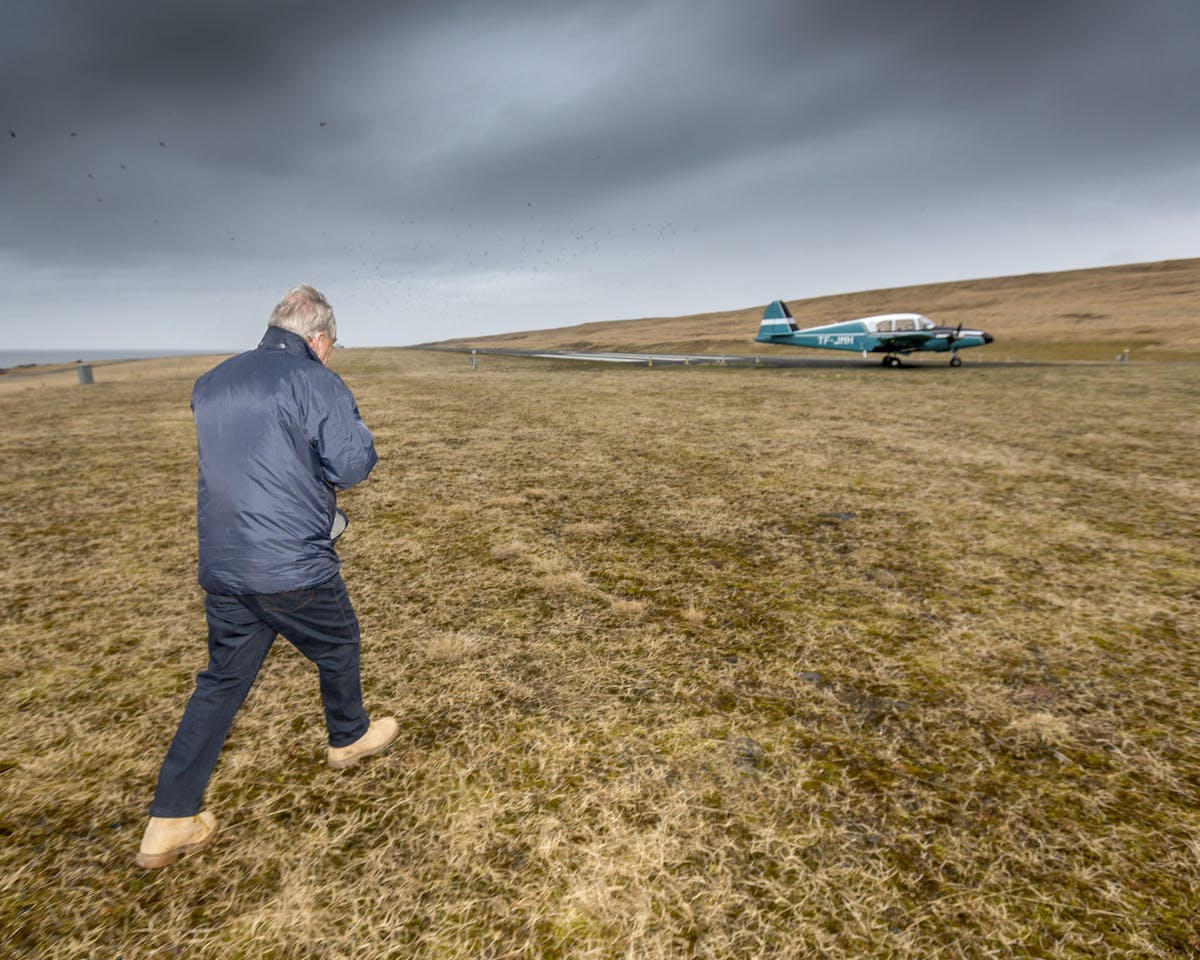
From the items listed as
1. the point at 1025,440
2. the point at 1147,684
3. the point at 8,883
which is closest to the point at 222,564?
the point at 8,883

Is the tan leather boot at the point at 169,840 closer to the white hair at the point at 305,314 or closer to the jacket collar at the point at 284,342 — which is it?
the jacket collar at the point at 284,342

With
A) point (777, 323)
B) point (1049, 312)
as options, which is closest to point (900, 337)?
point (777, 323)

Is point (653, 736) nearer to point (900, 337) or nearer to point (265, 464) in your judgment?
point (265, 464)

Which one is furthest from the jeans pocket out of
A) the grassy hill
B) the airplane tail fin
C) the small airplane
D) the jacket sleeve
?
the grassy hill

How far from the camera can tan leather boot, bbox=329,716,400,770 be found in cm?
324

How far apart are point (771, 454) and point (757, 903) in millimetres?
9396

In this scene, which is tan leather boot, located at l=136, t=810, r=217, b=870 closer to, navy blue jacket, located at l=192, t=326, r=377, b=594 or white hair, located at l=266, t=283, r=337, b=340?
navy blue jacket, located at l=192, t=326, r=377, b=594

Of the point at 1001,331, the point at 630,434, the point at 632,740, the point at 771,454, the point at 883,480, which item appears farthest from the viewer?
the point at 1001,331

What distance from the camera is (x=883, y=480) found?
9.12 m

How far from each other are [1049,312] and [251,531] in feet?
336

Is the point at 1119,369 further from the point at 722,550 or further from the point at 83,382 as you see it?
the point at 83,382

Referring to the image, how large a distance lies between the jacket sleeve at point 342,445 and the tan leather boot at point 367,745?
1581 millimetres

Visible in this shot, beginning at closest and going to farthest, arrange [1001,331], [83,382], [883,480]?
[883,480] → [83,382] → [1001,331]

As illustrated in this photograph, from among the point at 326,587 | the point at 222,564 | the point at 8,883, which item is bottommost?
the point at 8,883
